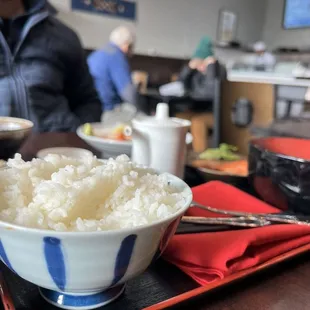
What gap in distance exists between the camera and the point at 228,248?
44cm

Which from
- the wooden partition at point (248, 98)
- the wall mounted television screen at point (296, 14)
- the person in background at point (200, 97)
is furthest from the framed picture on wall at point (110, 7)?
the wooden partition at point (248, 98)

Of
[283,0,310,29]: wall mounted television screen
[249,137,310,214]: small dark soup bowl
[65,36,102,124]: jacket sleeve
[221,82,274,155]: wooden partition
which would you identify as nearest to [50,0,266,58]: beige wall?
[283,0,310,29]: wall mounted television screen

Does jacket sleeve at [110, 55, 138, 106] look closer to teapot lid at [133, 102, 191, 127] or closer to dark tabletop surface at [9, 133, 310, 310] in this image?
teapot lid at [133, 102, 191, 127]

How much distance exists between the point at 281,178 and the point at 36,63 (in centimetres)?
121

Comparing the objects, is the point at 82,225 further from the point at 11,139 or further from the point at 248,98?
the point at 248,98

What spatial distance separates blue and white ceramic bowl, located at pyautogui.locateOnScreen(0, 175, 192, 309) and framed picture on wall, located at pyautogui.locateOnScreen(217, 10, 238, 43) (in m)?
6.17

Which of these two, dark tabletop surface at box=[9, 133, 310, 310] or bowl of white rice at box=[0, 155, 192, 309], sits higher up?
bowl of white rice at box=[0, 155, 192, 309]

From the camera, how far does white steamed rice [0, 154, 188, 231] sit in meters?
0.33

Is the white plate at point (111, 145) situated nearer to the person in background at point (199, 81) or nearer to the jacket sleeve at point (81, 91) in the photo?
the jacket sleeve at point (81, 91)

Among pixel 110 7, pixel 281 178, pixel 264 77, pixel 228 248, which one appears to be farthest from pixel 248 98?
pixel 264 77

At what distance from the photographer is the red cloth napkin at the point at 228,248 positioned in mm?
416

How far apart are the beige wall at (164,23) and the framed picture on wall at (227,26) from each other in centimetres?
9

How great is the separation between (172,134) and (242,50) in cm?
642

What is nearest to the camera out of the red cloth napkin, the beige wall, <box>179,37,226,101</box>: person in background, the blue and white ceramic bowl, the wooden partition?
the blue and white ceramic bowl
